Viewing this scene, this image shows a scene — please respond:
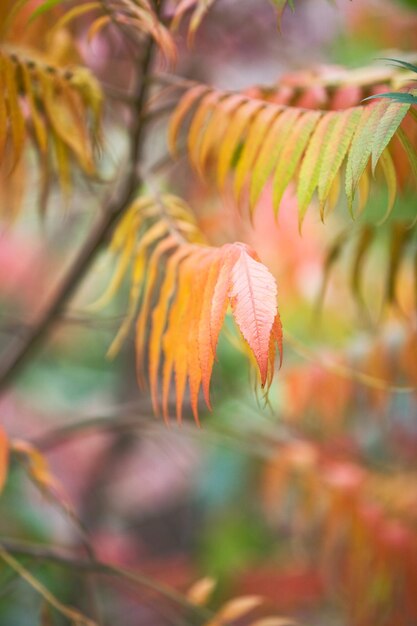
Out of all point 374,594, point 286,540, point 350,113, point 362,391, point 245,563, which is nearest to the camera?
point 350,113

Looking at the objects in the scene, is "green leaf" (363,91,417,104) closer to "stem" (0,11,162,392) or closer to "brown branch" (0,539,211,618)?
"stem" (0,11,162,392)

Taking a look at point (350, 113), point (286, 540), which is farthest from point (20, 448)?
point (286, 540)

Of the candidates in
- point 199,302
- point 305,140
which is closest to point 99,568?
Result: point 199,302

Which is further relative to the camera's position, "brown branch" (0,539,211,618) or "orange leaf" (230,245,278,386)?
"brown branch" (0,539,211,618)

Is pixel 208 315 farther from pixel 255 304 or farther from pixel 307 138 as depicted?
pixel 307 138

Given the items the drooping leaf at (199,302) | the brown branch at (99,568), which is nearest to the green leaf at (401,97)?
the drooping leaf at (199,302)

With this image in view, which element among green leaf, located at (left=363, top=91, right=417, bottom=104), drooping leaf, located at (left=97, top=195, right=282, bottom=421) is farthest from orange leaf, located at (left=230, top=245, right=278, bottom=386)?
green leaf, located at (left=363, top=91, right=417, bottom=104)

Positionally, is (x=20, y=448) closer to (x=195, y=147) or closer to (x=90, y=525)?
(x=195, y=147)

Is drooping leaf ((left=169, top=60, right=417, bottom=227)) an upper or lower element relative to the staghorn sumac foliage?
upper
